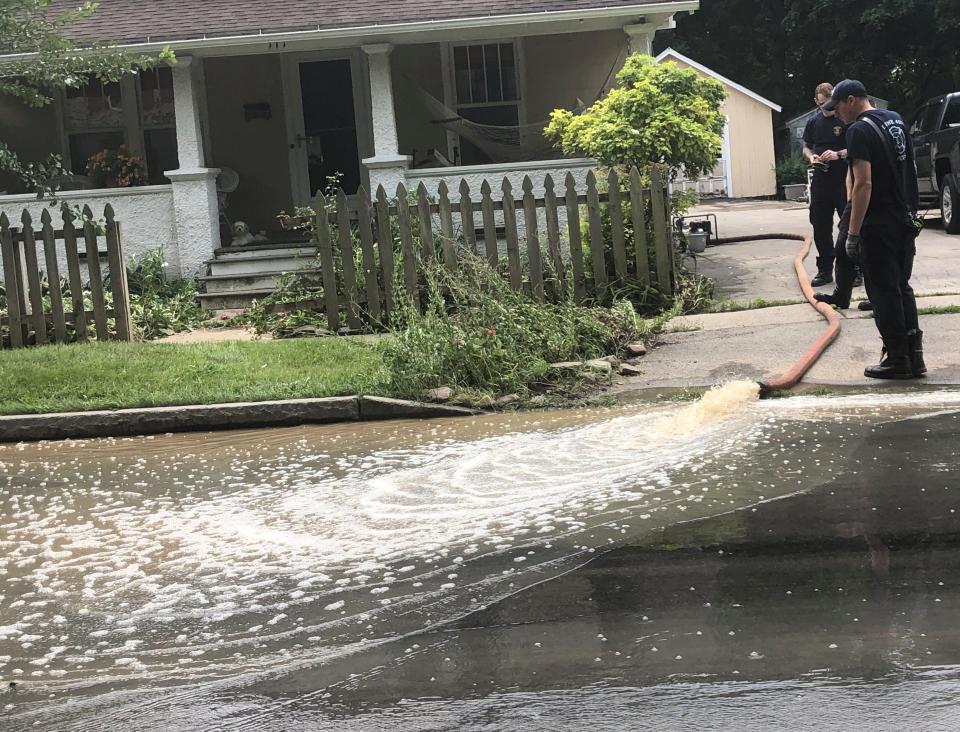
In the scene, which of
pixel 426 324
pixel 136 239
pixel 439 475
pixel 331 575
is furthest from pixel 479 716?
pixel 136 239

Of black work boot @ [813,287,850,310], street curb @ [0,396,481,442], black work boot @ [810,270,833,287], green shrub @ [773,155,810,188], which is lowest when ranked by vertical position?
street curb @ [0,396,481,442]

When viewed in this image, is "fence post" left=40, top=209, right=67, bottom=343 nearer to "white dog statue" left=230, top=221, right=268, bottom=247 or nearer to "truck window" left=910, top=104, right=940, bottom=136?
"white dog statue" left=230, top=221, right=268, bottom=247

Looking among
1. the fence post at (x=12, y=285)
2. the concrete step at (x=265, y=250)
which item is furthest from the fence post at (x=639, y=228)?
the fence post at (x=12, y=285)

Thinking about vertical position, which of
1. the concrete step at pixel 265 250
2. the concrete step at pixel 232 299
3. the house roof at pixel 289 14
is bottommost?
the concrete step at pixel 232 299

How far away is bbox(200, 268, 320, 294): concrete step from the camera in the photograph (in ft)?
45.6

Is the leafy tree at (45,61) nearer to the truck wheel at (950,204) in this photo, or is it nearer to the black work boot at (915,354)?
the black work boot at (915,354)

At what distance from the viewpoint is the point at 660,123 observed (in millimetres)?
11914

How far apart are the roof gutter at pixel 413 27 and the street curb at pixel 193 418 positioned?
22.9 feet

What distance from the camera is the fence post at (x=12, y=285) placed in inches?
436

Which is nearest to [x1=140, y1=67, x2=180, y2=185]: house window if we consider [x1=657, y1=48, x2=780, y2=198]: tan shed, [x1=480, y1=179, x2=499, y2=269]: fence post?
[x1=480, y1=179, x2=499, y2=269]: fence post

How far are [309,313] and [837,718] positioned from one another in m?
9.13

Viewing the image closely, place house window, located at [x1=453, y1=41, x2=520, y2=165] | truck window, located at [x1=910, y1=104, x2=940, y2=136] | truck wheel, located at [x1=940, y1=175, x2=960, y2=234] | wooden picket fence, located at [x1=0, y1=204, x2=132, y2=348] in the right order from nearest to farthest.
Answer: wooden picket fence, located at [x1=0, y1=204, x2=132, y2=348] < truck wheel, located at [x1=940, y1=175, x2=960, y2=234] < house window, located at [x1=453, y1=41, x2=520, y2=165] < truck window, located at [x1=910, y1=104, x2=940, y2=136]

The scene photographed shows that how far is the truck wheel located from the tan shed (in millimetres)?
20089

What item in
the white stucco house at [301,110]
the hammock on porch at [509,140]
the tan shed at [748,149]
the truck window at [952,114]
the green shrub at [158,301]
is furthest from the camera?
the tan shed at [748,149]
